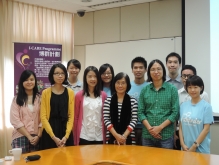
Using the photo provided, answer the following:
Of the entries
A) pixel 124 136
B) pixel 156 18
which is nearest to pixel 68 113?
pixel 124 136

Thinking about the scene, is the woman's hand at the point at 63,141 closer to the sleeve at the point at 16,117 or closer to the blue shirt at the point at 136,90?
the sleeve at the point at 16,117

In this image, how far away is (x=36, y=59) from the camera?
4.73m

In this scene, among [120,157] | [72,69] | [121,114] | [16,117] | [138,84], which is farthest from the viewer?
[72,69]

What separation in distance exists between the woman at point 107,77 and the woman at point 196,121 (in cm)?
97

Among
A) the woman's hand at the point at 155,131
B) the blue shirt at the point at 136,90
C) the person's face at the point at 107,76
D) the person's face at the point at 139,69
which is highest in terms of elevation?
the person's face at the point at 139,69

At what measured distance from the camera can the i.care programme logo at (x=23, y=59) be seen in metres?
4.58

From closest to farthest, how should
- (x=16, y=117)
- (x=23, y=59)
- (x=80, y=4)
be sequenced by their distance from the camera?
(x=16, y=117) → (x=23, y=59) → (x=80, y=4)

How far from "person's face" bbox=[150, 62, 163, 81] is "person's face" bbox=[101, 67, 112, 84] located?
1.99 ft

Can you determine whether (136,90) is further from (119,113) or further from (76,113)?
(76,113)

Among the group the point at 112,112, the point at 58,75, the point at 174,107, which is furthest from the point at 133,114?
the point at 58,75

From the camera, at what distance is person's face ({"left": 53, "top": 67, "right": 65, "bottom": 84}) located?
10.1ft

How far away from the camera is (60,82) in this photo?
3.12 metres

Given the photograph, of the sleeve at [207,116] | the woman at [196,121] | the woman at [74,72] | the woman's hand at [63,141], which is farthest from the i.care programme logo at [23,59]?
the sleeve at [207,116]

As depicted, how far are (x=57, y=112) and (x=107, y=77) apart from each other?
0.76 m
